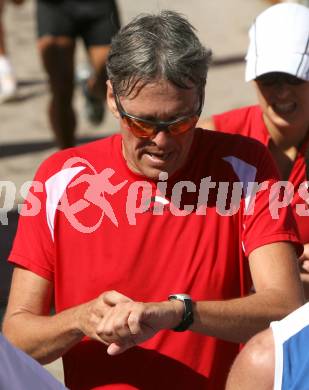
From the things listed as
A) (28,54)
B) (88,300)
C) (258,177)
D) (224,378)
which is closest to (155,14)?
(258,177)

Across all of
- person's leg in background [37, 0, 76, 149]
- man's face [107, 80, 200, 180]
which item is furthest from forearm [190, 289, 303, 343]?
person's leg in background [37, 0, 76, 149]

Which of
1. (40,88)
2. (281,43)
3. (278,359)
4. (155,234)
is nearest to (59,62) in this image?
(40,88)

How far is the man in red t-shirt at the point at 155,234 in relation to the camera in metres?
3.28

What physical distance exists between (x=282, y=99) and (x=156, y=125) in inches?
45.4

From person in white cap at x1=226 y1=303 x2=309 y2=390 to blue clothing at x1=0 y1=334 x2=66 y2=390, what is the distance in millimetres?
445

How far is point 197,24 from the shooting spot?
470 inches

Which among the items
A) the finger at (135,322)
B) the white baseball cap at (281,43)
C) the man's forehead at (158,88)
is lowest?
the finger at (135,322)

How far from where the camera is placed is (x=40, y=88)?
10680 millimetres

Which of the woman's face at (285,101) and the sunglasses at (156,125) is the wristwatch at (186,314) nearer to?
the sunglasses at (156,125)

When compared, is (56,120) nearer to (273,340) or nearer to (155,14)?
(155,14)

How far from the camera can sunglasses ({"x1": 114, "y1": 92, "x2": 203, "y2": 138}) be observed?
3285mm

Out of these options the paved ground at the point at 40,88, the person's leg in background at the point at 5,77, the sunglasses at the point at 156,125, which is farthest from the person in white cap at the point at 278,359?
the person's leg in background at the point at 5,77

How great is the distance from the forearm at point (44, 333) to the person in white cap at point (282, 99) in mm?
1215

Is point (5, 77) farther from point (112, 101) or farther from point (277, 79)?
point (112, 101)
